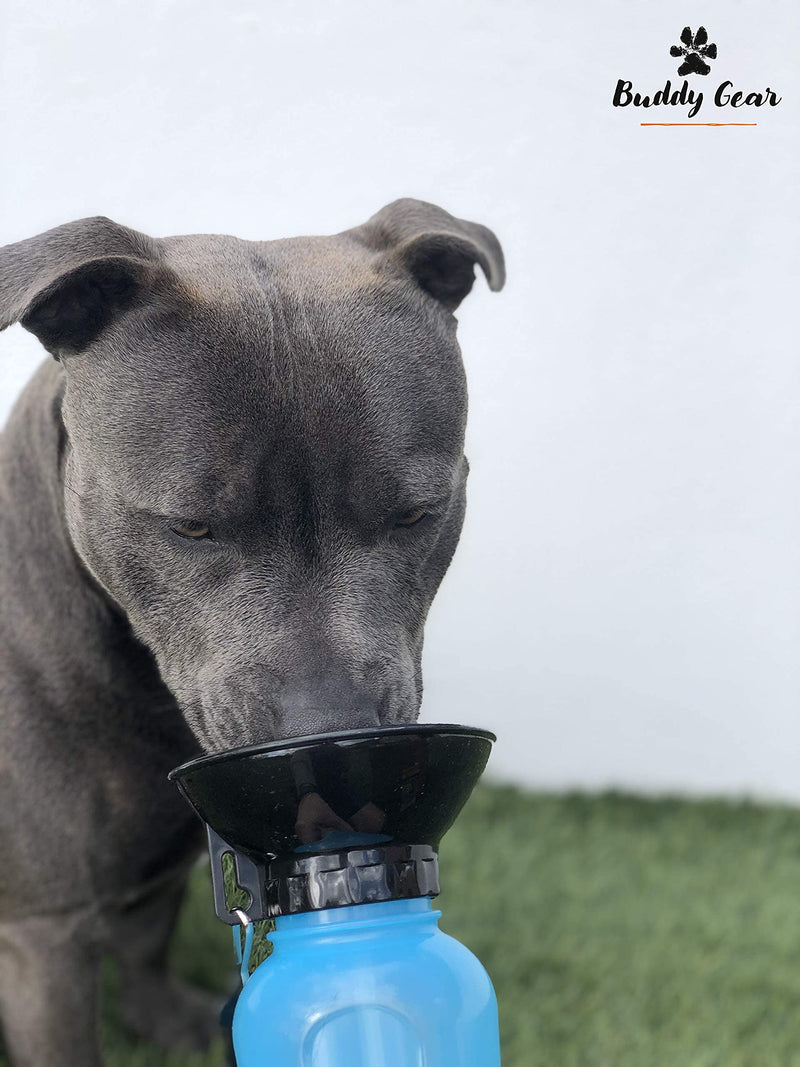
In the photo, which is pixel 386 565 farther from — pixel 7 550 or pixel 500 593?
pixel 500 593

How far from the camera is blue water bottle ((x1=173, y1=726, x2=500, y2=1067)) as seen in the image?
3.85 ft

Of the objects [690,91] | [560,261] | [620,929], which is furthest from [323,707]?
[690,91]

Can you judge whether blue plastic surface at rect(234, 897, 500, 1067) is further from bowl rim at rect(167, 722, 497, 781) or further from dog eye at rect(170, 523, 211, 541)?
dog eye at rect(170, 523, 211, 541)

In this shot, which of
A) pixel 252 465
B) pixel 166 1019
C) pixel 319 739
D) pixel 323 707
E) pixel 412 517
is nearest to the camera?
pixel 319 739

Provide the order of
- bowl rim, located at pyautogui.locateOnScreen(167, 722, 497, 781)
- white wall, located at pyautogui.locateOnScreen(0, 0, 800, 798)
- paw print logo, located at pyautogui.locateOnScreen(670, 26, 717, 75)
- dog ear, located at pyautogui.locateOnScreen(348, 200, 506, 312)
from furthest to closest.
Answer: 1. paw print logo, located at pyautogui.locateOnScreen(670, 26, 717, 75)
2. white wall, located at pyautogui.locateOnScreen(0, 0, 800, 798)
3. dog ear, located at pyautogui.locateOnScreen(348, 200, 506, 312)
4. bowl rim, located at pyautogui.locateOnScreen(167, 722, 497, 781)

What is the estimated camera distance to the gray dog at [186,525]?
144cm

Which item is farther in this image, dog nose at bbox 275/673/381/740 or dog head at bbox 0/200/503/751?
dog head at bbox 0/200/503/751

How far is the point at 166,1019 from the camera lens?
231cm

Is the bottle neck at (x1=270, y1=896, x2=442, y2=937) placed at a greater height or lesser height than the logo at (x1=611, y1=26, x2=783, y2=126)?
lesser

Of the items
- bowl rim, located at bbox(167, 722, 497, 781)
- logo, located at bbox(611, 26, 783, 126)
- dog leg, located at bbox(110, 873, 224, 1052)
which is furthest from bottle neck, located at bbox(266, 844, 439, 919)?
logo, located at bbox(611, 26, 783, 126)

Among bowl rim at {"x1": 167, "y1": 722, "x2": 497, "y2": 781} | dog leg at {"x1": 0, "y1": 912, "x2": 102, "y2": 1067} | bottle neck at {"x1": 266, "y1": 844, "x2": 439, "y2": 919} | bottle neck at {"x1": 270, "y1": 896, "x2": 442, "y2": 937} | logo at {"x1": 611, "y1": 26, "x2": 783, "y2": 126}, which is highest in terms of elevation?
logo at {"x1": 611, "y1": 26, "x2": 783, "y2": 126}

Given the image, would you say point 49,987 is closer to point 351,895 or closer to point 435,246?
point 351,895

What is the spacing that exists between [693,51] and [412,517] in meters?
1.76

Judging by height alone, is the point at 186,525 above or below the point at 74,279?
below
